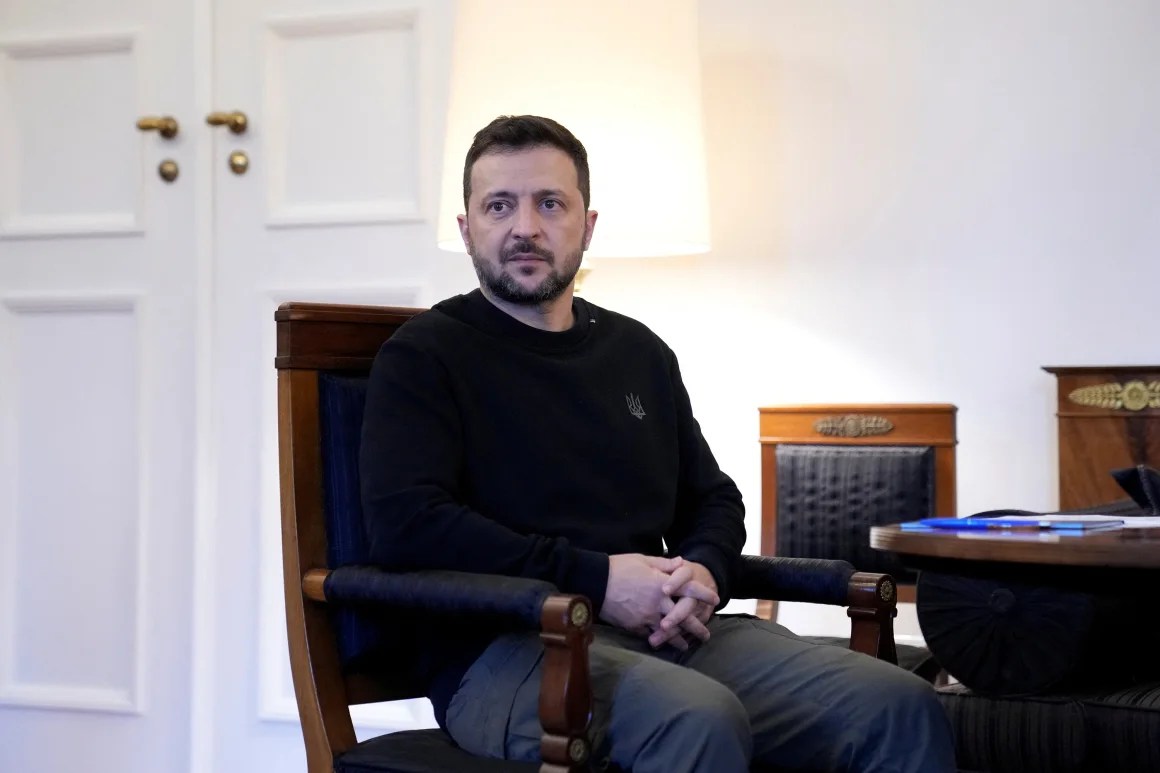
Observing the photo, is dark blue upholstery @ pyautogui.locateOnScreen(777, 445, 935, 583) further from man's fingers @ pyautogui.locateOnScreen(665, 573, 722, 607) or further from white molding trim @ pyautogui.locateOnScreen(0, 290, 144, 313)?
white molding trim @ pyautogui.locateOnScreen(0, 290, 144, 313)

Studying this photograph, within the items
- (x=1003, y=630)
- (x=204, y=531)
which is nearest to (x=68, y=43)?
(x=204, y=531)

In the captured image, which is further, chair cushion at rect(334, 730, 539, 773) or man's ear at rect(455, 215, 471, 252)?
man's ear at rect(455, 215, 471, 252)

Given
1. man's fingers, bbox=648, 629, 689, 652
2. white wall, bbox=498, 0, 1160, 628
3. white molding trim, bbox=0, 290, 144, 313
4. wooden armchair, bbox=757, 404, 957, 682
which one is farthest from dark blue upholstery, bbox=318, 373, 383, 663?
white molding trim, bbox=0, 290, 144, 313

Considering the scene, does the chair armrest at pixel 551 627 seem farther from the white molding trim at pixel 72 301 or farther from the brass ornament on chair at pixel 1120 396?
the white molding trim at pixel 72 301

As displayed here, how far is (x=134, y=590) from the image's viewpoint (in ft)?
11.7

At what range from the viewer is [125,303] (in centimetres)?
359

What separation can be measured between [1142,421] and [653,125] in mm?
1124

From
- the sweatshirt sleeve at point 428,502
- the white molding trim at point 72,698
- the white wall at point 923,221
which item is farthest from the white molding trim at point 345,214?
the sweatshirt sleeve at point 428,502

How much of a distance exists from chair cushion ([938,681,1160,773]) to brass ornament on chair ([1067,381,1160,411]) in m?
0.96

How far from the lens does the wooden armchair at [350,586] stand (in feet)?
5.34

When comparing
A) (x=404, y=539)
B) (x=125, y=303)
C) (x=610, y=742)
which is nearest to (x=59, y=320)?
(x=125, y=303)

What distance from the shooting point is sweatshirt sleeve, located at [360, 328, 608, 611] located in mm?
1656

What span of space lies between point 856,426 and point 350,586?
1529 millimetres

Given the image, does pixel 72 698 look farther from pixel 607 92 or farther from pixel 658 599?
pixel 658 599
